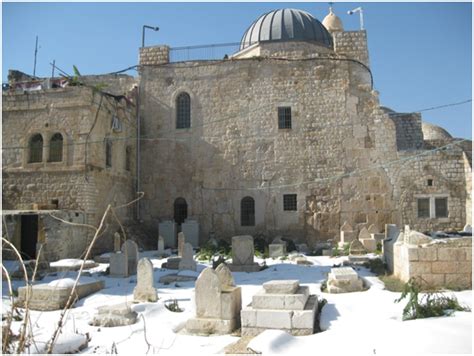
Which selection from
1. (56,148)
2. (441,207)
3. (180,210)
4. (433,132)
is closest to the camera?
(56,148)

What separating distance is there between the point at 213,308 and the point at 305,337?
1575 mm

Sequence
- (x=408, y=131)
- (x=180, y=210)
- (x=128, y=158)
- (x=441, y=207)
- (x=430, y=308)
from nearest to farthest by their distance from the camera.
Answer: (x=430, y=308) → (x=441, y=207) → (x=128, y=158) → (x=180, y=210) → (x=408, y=131)

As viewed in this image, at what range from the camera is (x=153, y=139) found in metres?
Result: 18.5

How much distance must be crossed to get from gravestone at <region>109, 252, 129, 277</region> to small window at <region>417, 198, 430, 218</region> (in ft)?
39.6

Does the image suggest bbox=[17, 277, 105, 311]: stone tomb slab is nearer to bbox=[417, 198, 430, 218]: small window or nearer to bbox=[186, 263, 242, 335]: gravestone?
bbox=[186, 263, 242, 335]: gravestone

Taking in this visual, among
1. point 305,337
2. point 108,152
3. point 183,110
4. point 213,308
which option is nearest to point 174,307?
point 213,308

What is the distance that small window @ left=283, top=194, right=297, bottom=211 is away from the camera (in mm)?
17484

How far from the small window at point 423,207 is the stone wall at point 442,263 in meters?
9.21

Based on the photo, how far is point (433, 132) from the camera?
25.3 meters

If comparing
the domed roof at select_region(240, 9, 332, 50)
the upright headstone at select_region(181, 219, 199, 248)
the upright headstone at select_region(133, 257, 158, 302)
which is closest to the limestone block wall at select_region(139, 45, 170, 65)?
the domed roof at select_region(240, 9, 332, 50)

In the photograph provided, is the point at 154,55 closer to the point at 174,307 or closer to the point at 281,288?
the point at 174,307

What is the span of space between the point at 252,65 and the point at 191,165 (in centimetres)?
519

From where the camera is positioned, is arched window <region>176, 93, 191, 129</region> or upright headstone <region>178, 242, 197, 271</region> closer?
upright headstone <region>178, 242, 197, 271</region>

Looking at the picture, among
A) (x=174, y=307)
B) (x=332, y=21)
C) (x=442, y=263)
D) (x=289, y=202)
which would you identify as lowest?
(x=174, y=307)
